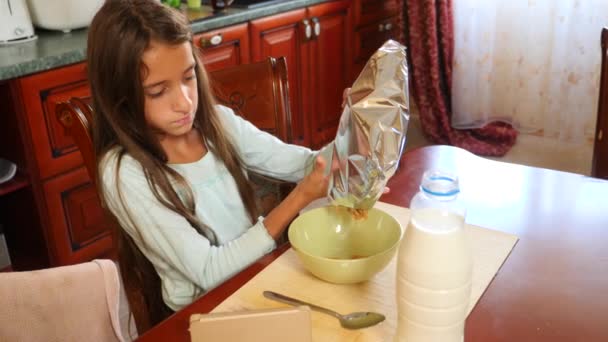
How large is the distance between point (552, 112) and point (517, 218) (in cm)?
204

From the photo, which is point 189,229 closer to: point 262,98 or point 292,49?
point 262,98

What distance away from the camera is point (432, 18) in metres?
2.83

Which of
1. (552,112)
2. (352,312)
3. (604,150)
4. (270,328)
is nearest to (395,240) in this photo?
(352,312)

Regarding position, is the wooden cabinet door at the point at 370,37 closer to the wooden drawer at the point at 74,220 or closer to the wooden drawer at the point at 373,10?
the wooden drawer at the point at 373,10

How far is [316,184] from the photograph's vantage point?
0.98 m

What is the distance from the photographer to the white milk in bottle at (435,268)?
65cm

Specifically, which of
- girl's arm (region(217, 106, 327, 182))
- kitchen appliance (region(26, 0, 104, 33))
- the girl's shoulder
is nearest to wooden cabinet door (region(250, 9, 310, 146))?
kitchen appliance (region(26, 0, 104, 33))

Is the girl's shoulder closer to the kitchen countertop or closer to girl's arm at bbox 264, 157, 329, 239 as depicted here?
girl's arm at bbox 264, 157, 329, 239

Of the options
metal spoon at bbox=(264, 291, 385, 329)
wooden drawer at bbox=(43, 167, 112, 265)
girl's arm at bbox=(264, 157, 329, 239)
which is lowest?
wooden drawer at bbox=(43, 167, 112, 265)

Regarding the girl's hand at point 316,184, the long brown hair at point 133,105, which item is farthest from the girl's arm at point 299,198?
the long brown hair at point 133,105

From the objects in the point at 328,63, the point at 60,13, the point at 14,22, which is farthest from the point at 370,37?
the point at 14,22

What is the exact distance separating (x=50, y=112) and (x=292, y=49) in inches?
41.4

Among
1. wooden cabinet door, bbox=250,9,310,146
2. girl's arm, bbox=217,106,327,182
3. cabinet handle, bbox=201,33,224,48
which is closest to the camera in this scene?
girl's arm, bbox=217,106,327,182

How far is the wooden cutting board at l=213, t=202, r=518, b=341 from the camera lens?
76cm
